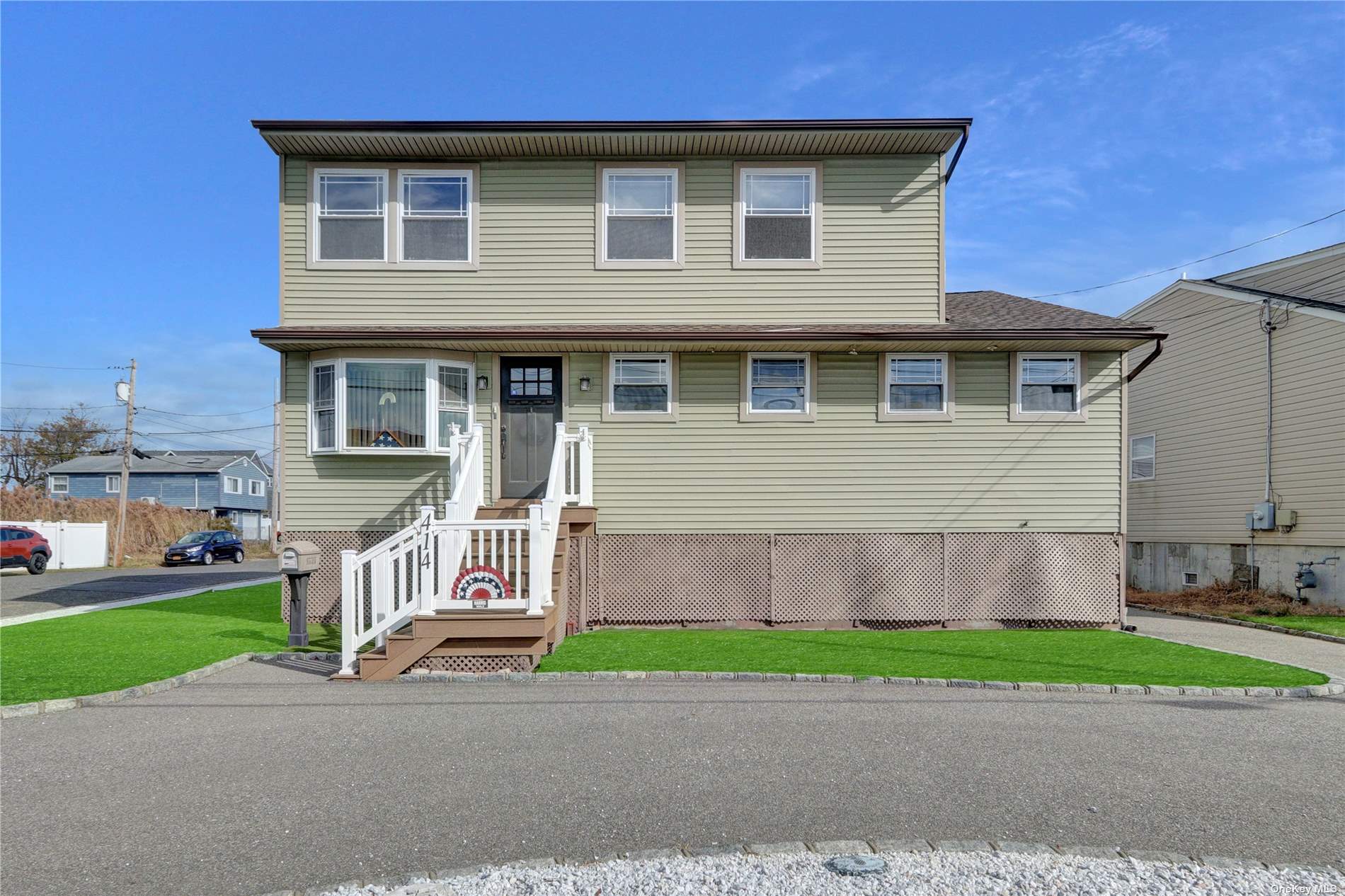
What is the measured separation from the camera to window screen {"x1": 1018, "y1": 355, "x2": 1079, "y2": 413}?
12.8m

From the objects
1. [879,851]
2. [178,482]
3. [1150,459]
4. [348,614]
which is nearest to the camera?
[879,851]

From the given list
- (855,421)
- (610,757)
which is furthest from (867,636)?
(610,757)

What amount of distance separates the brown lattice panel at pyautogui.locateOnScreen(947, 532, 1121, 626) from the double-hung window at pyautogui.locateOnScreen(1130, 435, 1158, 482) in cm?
957

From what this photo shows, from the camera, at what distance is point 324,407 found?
12359 mm

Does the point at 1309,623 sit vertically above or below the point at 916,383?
below

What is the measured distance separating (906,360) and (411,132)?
7.93m

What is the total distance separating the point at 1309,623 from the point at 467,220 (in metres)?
14.6

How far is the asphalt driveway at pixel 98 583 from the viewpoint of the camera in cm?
1627

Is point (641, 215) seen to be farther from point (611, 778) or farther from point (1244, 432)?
point (1244, 432)

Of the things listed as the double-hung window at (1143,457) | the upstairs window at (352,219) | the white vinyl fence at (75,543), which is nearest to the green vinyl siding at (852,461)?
the upstairs window at (352,219)

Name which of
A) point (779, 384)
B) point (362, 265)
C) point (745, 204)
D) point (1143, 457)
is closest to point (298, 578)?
point (362, 265)

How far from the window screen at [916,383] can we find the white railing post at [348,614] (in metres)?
7.96

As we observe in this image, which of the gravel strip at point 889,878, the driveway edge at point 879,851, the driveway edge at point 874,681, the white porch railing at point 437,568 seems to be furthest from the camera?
the white porch railing at point 437,568

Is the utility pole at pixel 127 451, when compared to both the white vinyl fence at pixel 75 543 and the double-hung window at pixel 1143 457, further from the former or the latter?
the double-hung window at pixel 1143 457
